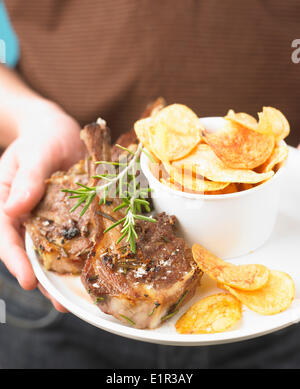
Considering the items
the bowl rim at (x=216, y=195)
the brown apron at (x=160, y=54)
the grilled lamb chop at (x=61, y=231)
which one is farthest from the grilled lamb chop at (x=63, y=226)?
the brown apron at (x=160, y=54)

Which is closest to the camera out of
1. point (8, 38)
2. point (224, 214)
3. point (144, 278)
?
point (144, 278)

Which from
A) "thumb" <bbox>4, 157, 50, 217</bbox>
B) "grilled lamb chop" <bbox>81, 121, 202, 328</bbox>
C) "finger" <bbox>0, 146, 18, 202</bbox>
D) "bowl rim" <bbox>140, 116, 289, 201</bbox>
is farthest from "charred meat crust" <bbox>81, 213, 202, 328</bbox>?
"finger" <bbox>0, 146, 18, 202</bbox>

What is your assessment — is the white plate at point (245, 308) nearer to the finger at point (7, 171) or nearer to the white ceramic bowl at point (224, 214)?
the white ceramic bowl at point (224, 214)

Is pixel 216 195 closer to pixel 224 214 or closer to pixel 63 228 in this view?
pixel 224 214

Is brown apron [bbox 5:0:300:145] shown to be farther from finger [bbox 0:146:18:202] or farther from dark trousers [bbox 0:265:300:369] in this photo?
dark trousers [bbox 0:265:300:369]

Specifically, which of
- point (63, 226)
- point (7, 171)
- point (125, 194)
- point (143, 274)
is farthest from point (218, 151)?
point (7, 171)
